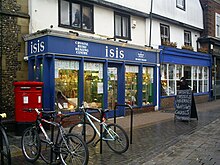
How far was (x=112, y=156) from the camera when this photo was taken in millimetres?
6320

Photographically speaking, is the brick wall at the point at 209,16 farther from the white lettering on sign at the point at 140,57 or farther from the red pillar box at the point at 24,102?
the red pillar box at the point at 24,102

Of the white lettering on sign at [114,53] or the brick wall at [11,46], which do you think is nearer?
the brick wall at [11,46]

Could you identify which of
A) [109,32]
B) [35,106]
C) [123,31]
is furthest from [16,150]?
[123,31]

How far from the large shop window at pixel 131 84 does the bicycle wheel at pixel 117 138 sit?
20.0ft

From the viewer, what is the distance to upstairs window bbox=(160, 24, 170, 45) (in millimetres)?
16509

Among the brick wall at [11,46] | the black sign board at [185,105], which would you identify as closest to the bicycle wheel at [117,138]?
the brick wall at [11,46]

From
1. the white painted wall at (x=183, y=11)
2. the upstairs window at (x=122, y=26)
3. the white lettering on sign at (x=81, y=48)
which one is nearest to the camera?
the white lettering on sign at (x=81, y=48)

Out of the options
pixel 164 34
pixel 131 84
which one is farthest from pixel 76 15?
pixel 164 34

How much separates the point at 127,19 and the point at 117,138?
28.8 ft

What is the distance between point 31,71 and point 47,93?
132 cm

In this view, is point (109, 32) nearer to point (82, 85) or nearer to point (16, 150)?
point (82, 85)

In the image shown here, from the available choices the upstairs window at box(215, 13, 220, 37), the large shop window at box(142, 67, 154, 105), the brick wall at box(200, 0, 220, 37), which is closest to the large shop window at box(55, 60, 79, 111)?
the large shop window at box(142, 67, 154, 105)

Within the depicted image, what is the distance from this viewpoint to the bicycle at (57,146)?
5.11 m

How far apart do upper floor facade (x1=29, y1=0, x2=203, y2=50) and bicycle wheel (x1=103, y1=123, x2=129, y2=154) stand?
539 centimetres
